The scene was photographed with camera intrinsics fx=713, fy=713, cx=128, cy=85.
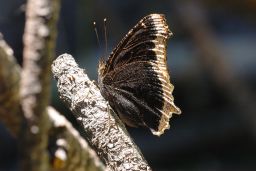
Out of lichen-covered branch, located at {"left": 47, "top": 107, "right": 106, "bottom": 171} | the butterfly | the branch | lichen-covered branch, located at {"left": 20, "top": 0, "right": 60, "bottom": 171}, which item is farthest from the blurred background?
lichen-covered branch, located at {"left": 20, "top": 0, "right": 60, "bottom": 171}

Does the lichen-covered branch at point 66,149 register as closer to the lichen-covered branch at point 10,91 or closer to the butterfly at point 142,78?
the lichen-covered branch at point 10,91

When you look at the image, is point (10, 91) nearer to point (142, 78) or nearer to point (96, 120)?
point (96, 120)

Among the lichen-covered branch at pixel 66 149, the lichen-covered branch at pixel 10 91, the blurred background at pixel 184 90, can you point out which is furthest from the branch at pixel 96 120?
the blurred background at pixel 184 90

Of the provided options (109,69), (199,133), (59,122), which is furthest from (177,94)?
(59,122)

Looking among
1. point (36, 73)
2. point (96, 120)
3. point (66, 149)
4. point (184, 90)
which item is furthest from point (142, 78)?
point (184, 90)

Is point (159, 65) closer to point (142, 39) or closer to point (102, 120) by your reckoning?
point (142, 39)

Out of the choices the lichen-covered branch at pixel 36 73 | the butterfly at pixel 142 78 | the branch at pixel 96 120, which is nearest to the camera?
the lichen-covered branch at pixel 36 73
